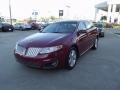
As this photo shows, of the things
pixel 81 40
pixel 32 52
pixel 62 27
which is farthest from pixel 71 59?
pixel 62 27

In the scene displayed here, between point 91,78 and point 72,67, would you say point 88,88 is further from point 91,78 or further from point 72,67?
point 72,67

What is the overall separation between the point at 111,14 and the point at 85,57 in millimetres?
41882

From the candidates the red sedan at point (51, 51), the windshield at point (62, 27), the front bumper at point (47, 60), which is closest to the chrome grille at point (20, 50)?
the red sedan at point (51, 51)

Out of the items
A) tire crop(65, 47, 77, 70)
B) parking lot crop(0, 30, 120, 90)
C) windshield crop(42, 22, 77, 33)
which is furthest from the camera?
windshield crop(42, 22, 77, 33)

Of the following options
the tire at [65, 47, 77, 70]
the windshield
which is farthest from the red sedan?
the windshield

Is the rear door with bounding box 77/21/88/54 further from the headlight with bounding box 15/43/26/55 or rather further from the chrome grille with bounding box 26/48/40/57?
the headlight with bounding box 15/43/26/55

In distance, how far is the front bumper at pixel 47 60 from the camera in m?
4.46

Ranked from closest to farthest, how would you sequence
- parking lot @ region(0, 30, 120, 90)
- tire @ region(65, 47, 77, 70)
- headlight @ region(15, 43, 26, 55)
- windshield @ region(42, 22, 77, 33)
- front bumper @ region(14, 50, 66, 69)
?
parking lot @ region(0, 30, 120, 90) < front bumper @ region(14, 50, 66, 69) < headlight @ region(15, 43, 26, 55) < tire @ region(65, 47, 77, 70) < windshield @ region(42, 22, 77, 33)

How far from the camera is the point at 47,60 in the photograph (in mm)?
4469

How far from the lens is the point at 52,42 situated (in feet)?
15.5

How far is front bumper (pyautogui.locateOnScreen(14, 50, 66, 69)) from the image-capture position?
446 centimetres

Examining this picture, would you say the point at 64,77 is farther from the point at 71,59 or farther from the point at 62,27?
the point at 62,27

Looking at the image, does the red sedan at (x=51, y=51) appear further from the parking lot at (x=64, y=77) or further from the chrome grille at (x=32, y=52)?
the parking lot at (x=64, y=77)

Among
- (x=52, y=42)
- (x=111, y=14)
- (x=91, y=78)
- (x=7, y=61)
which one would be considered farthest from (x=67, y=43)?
(x=111, y=14)
